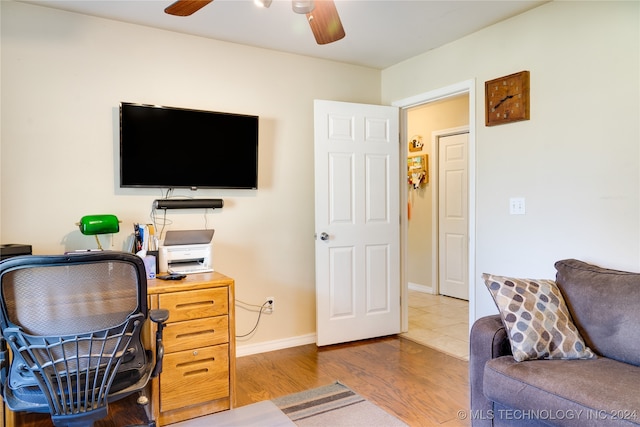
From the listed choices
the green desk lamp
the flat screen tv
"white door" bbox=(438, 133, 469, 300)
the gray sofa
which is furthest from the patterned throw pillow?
"white door" bbox=(438, 133, 469, 300)

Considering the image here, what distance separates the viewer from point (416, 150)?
18.6ft

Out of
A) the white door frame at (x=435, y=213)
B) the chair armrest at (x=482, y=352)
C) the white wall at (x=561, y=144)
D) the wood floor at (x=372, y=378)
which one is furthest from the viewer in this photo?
the white door frame at (x=435, y=213)

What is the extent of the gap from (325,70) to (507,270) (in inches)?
86.1

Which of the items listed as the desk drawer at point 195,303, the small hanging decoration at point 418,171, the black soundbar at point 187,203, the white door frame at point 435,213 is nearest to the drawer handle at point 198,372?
the desk drawer at point 195,303

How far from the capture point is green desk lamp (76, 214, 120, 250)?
8.15ft

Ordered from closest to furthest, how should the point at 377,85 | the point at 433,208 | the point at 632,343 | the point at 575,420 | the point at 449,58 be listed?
1. the point at 575,420
2. the point at 632,343
3. the point at 449,58
4. the point at 377,85
5. the point at 433,208

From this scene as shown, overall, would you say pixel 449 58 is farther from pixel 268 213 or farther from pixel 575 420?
pixel 575 420

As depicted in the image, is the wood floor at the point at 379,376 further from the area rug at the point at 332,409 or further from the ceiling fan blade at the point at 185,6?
the ceiling fan blade at the point at 185,6

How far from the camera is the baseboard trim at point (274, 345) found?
128 inches

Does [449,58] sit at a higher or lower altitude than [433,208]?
higher

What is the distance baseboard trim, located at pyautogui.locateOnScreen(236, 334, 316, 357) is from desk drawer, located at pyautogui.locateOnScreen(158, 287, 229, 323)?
0.97m

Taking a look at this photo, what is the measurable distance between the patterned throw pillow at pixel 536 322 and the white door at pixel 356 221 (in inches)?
61.2

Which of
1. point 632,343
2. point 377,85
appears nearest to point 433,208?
point 377,85

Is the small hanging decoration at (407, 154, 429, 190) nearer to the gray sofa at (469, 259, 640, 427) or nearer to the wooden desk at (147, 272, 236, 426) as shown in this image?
the gray sofa at (469, 259, 640, 427)
